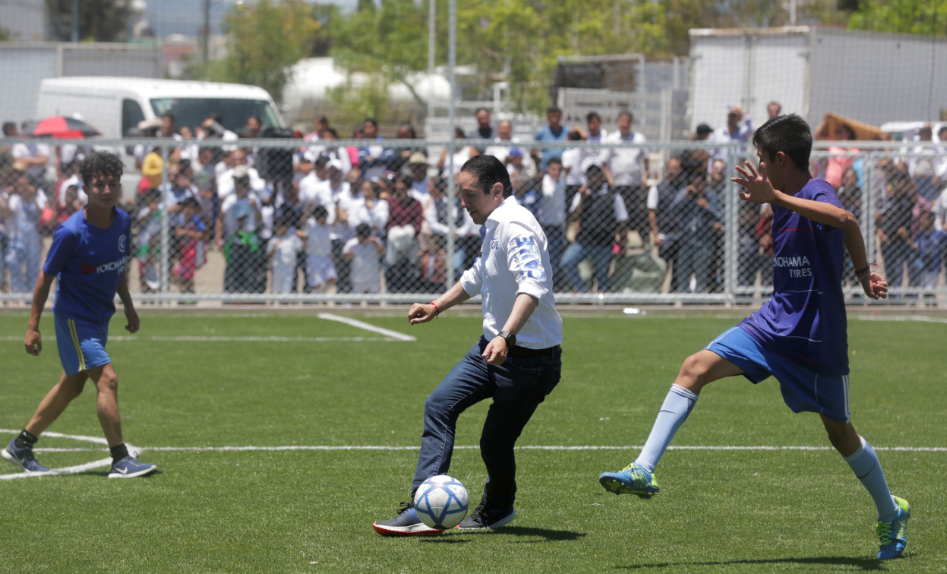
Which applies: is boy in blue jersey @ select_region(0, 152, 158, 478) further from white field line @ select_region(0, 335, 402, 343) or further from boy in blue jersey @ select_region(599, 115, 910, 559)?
white field line @ select_region(0, 335, 402, 343)

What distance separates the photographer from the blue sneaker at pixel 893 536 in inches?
180

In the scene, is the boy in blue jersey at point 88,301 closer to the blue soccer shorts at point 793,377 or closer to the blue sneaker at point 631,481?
the blue sneaker at point 631,481

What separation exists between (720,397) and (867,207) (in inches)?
237

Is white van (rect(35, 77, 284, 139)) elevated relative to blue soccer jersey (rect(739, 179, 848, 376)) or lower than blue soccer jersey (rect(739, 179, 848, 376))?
elevated

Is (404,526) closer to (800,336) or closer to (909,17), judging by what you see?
(800,336)

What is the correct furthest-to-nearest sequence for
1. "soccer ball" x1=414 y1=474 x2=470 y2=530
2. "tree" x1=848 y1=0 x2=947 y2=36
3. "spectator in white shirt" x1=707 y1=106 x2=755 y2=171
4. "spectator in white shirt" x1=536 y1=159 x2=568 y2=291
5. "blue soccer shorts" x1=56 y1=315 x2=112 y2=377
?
1. "tree" x1=848 y1=0 x2=947 y2=36
2. "spectator in white shirt" x1=707 y1=106 x2=755 y2=171
3. "spectator in white shirt" x1=536 y1=159 x2=568 y2=291
4. "blue soccer shorts" x1=56 y1=315 x2=112 y2=377
5. "soccer ball" x1=414 y1=474 x2=470 y2=530

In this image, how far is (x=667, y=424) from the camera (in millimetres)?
4520

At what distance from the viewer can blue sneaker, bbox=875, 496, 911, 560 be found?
457cm

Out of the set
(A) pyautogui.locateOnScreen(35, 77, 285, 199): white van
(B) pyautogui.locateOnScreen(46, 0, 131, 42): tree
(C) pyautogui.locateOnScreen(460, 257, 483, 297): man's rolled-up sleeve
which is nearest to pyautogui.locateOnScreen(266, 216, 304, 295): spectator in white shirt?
(A) pyautogui.locateOnScreen(35, 77, 285, 199): white van

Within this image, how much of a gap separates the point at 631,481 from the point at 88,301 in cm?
357

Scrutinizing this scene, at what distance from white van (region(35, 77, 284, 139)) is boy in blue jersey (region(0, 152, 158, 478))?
1243 centimetres

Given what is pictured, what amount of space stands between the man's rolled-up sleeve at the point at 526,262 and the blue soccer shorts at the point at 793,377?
2.55ft

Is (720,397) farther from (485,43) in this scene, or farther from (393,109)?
(393,109)

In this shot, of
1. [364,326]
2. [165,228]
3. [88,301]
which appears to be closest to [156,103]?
[165,228]
